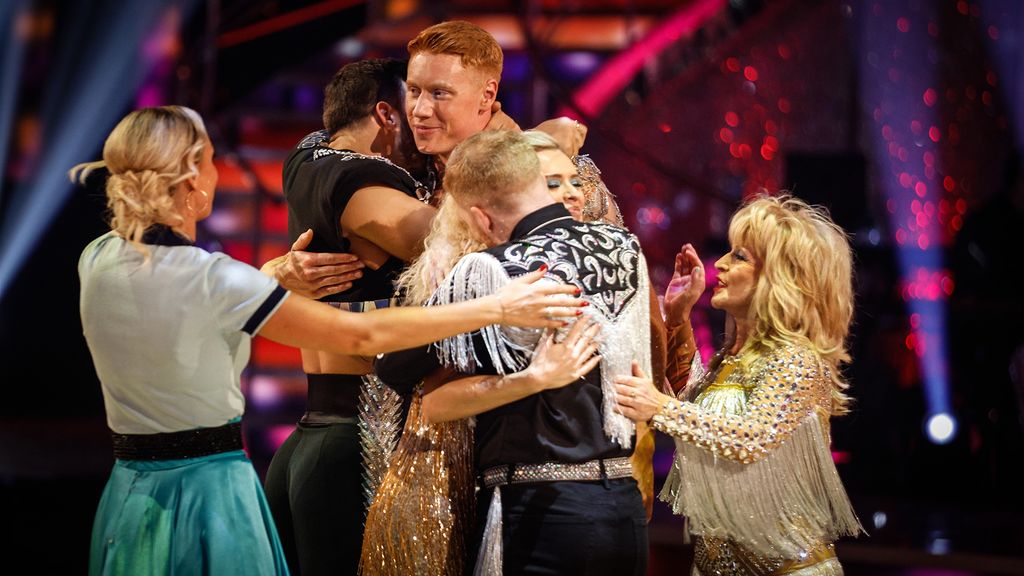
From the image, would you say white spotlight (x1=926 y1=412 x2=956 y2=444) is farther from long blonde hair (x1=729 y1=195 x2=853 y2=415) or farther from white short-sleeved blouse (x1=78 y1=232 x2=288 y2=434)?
white short-sleeved blouse (x1=78 y1=232 x2=288 y2=434)

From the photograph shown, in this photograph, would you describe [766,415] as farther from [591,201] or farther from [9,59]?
[9,59]

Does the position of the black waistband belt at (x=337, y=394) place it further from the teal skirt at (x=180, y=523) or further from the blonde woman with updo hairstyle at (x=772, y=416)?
the blonde woman with updo hairstyle at (x=772, y=416)

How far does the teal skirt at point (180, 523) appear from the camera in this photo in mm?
2264

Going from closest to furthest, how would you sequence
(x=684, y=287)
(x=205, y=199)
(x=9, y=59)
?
1. (x=205, y=199)
2. (x=684, y=287)
3. (x=9, y=59)

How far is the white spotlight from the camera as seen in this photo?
6.60 m

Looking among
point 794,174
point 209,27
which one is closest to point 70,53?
point 209,27

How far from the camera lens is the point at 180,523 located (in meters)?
2.27

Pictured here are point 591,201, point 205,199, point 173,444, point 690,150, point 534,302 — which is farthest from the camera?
point 690,150

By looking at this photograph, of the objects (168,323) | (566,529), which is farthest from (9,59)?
(566,529)

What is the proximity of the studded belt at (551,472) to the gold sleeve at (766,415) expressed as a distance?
0.43 metres

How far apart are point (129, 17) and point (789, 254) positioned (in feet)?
21.4

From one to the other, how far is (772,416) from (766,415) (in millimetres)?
16

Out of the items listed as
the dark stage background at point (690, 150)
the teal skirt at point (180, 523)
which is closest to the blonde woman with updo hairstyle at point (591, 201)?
the teal skirt at point (180, 523)

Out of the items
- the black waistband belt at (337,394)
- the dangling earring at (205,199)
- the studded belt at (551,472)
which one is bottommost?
the studded belt at (551,472)
